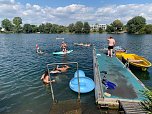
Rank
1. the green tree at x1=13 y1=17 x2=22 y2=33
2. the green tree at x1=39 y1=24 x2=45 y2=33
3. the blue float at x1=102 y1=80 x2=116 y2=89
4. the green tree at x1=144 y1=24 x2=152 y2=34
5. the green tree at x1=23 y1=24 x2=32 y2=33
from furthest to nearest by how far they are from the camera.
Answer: the green tree at x1=13 y1=17 x2=22 y2=33, the green tree at x1=39 y1=24 x2=45 y2=33, the green tree at x1=23 y1=24 x2=32 y2=33, the green tree at x1=144 y1=24 x2=152 y2=34, the blue float at x1=102 y1=80 x2=116 y2=89

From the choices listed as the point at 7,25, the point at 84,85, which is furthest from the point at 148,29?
the point at 7,25

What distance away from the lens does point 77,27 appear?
532 ft

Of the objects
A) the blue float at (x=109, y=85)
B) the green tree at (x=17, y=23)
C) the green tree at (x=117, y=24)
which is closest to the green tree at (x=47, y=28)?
the green tree at (x=17, y=23)

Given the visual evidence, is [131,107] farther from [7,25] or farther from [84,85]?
[7,25]

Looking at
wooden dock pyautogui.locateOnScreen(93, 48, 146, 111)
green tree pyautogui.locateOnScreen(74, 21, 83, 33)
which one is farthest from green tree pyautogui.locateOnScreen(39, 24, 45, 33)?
wooden dock pyautogui.locateOnScreen(93, 48, 146, 111)

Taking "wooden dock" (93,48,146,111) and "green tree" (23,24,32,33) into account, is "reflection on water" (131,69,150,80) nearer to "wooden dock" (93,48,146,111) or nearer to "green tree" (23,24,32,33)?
"wooden dock" (93,48,146,111)

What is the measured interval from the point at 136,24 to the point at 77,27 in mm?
47995

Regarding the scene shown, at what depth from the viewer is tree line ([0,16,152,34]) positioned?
14088 centimetres

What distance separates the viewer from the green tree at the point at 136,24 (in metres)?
140

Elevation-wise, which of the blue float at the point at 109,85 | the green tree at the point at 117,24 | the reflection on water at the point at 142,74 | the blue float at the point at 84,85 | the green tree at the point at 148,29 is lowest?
the reflection on water at the point at 142,74

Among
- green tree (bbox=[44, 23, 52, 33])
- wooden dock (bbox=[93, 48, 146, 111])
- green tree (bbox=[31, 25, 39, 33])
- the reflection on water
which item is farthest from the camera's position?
green tree (bbox=[31, 25, 39, 33])

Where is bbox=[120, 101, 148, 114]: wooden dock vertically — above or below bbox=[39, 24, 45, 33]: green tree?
below

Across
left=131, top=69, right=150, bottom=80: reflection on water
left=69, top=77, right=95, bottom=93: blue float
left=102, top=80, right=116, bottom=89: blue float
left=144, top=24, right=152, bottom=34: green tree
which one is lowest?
left=131, top=69, right=150, bottom=80: reflection on water

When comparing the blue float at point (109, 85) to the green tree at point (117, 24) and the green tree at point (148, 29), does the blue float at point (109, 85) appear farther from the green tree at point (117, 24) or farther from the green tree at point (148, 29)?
the green tree at point (117, 24)
